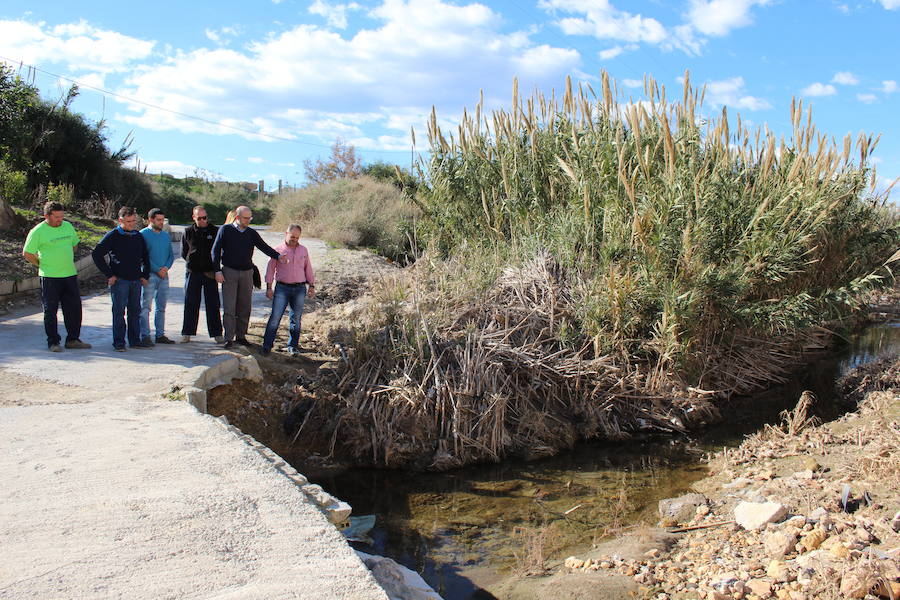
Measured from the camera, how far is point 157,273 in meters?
7.84

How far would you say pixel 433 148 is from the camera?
32.7 ft

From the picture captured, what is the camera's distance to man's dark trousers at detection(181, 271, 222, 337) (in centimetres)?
800

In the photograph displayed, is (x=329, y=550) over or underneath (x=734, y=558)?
over

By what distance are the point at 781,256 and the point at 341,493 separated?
5.17 metres

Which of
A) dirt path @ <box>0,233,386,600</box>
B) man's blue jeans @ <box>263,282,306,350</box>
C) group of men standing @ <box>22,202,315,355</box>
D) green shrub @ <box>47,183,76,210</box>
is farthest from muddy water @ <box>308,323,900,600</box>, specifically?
green shrub @ <box>47,183,76,210</box>

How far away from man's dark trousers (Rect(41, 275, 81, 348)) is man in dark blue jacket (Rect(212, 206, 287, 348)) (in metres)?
1.48

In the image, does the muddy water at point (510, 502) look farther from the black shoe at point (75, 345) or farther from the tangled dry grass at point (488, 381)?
the black shoe at point (75, 345)

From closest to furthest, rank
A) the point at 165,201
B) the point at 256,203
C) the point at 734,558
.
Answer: the point at 734,558 → the point at 165,201 → the point at 256,203

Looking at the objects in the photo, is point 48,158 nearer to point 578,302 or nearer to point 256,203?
point 256,203

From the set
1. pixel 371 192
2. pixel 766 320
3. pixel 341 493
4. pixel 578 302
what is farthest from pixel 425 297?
pixel 371 192

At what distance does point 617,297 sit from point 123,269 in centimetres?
535

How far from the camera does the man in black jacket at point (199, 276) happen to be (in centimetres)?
795

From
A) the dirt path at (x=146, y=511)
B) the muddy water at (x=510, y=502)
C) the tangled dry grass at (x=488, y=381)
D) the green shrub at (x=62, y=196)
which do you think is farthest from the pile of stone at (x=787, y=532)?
the green shrub at (x=62, y=196)

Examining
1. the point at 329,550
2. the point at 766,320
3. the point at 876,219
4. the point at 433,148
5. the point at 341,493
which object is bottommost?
the point at 341,493
